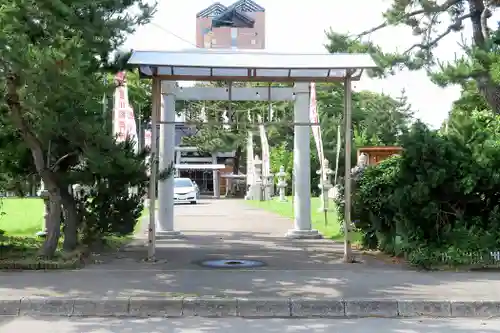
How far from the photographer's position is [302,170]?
570 inches

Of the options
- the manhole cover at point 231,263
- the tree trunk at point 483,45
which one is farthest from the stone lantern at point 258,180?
the manhole cover at point 231,263

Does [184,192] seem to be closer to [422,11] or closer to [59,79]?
[422,11]

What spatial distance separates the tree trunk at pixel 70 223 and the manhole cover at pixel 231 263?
2.39 metres

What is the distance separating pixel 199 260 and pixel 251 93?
203 inches

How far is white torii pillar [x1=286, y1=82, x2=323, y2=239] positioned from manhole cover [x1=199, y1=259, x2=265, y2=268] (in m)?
4.08

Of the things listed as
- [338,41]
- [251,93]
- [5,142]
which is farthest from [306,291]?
[338,41]

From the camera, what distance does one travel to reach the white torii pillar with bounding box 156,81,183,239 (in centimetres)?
1428

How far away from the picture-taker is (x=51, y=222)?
991 centimetres

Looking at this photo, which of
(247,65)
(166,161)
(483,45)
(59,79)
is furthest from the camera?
(166,161)

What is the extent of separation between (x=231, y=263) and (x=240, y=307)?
3.30 metres

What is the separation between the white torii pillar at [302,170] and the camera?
47.1ft

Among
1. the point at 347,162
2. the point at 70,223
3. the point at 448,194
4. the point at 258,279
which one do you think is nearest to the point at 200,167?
the point at 70,223

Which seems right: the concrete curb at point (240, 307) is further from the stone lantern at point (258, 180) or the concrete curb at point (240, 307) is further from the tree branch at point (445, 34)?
the stone lantern at point (258, 180)

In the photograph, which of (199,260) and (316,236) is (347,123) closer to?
(199,260)
